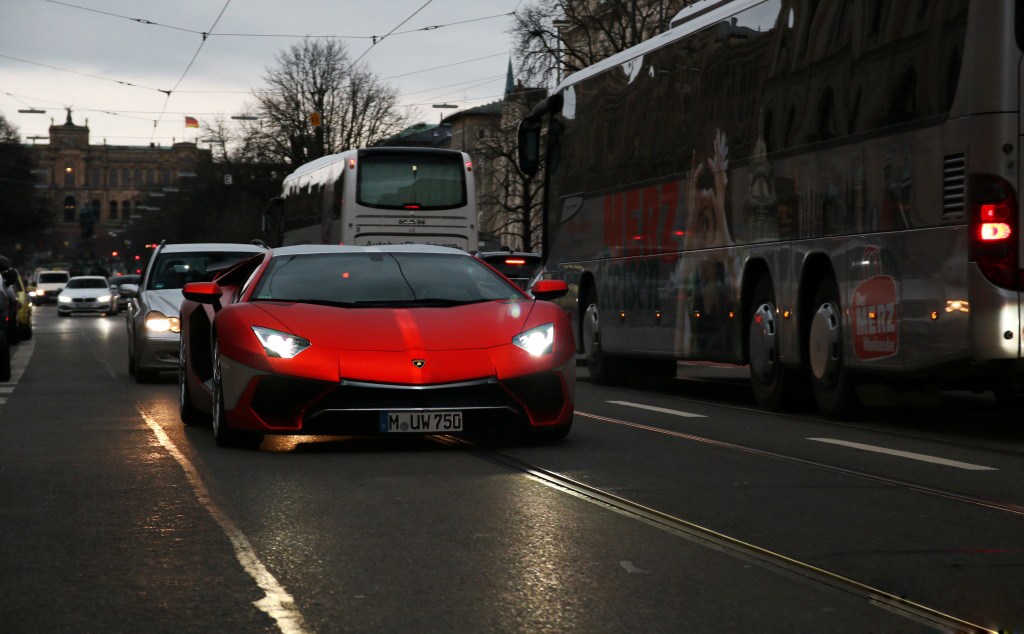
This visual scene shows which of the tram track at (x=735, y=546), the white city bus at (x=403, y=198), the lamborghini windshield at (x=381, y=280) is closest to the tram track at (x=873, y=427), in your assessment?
the lamborghini windshield at (x=381, y=280)

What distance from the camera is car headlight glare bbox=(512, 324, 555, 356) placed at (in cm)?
988

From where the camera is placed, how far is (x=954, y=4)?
10.6 meters

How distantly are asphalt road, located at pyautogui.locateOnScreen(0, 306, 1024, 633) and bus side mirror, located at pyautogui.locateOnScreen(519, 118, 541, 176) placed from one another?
28.8 ft

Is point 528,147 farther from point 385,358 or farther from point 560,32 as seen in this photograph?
point 560,32

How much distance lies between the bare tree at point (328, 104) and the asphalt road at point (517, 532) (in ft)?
238

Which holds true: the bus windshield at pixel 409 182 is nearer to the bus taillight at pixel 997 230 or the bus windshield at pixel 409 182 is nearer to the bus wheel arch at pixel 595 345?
the bus wheel arch at pixel 595 345

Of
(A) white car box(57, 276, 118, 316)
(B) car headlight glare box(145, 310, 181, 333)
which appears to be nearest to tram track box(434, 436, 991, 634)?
(B) car headlight glare box(145, 310, 181, 333)

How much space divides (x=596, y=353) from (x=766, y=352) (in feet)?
17.6

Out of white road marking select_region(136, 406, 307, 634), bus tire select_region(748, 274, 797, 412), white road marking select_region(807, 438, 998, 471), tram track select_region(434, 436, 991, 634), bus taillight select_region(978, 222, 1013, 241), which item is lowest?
white road marking select_region(136, 406, 307, 634)

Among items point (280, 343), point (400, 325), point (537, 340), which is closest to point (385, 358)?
point (400, 325)

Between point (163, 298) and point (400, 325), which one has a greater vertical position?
point (163, 298)

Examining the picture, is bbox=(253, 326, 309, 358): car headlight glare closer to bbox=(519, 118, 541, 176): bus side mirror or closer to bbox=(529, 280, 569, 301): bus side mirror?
bbox=(529, 280, 569, 301): bus side mirror

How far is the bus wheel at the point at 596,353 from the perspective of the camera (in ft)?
61.6

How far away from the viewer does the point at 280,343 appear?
9641 millimetres
